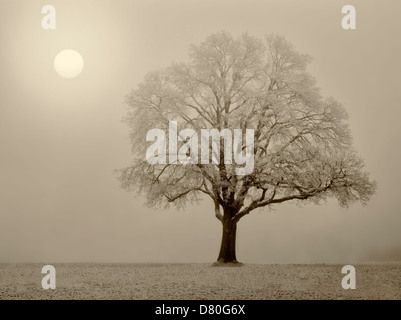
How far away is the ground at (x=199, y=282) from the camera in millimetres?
13766

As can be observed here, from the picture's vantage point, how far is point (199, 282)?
49.0ft

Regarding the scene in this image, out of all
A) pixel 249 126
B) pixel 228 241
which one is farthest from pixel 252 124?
pixel 228 241

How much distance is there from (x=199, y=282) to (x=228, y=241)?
3.18 metres

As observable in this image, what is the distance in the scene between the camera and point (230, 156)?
17.2 m

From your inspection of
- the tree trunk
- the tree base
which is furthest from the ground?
the tree trunk

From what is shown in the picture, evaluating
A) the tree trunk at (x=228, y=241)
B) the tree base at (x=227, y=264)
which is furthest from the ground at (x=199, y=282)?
the tree trunk at (x=228, y=241)

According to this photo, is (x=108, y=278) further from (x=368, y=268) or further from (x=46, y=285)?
(x=368, y=268)

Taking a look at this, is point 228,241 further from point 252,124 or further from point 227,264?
point 252,124

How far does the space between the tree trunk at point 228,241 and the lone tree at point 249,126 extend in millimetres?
30

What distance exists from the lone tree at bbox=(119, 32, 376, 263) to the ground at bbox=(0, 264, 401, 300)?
6.39ft
